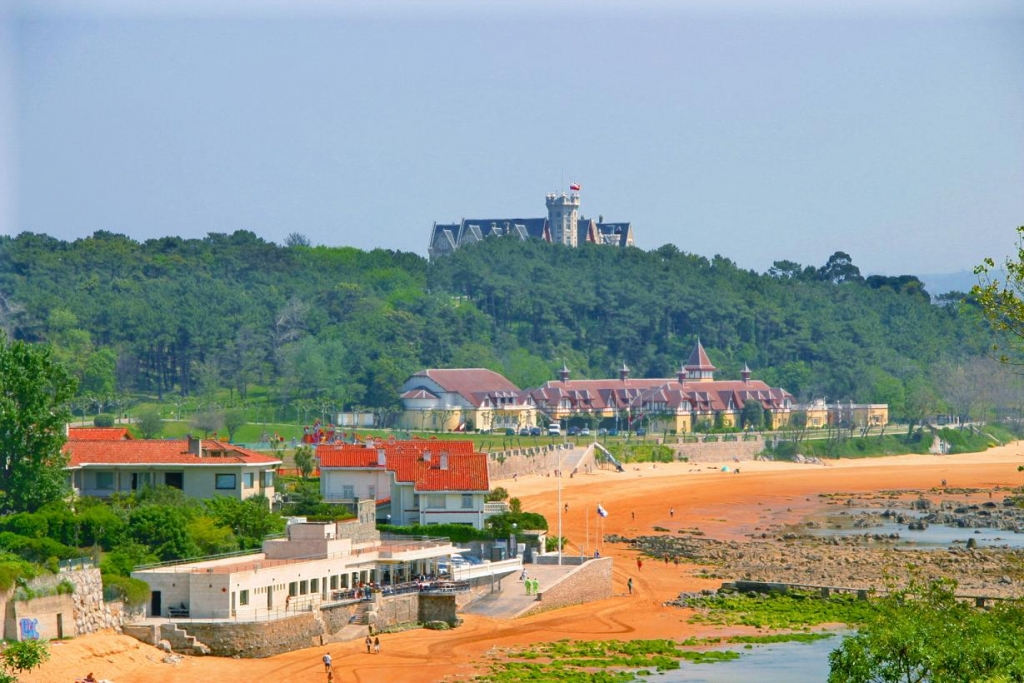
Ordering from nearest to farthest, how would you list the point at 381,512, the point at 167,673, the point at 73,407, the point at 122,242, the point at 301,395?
the point at 167,673 < the point at 381,512 < the point at 73,407 < the point at 301,395 < the point at 122,242

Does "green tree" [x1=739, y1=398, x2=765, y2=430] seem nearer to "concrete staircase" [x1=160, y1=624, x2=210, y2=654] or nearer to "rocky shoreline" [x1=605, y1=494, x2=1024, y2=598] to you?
"rocky shoreline" [x1=605, y1=494, x2=1024, y2=598]

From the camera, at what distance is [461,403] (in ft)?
347

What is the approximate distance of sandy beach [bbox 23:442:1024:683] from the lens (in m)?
35.1

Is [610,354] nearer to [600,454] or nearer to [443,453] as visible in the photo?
[600,454]

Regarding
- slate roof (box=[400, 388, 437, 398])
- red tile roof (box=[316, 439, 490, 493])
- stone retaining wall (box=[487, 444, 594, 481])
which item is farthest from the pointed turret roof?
red tile roof (box=[316, 439, 490, 493])

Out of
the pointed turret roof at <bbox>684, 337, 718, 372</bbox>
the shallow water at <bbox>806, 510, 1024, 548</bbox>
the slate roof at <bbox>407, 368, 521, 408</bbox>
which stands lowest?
the shallow water at <bbox>806, 510, 1024, 548</bbox>

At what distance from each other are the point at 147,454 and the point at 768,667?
21237mm

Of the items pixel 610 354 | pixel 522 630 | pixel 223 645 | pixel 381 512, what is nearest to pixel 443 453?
pixel 381 512

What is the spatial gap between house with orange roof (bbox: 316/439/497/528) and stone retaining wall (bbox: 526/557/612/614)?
447 cm

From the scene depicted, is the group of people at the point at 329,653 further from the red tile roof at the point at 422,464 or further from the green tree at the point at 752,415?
the green tree at the point at 752,415

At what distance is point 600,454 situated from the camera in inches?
3659

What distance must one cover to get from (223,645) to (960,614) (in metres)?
15.5

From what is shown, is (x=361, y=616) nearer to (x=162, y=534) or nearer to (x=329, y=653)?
(x=329, y=653)

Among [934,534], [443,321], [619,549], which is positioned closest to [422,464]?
[619,549]
